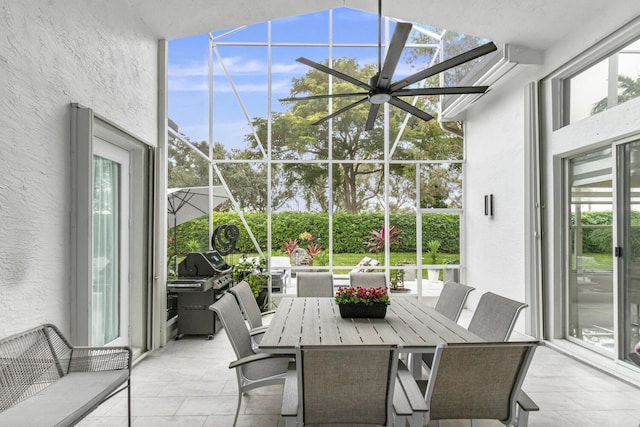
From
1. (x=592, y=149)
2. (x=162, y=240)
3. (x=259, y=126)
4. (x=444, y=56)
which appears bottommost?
(x=162, y=240)

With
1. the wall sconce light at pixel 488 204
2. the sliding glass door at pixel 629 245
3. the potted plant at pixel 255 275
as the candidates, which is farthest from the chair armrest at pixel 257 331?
the wall sconce light at pixel 488 204

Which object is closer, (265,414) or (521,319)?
(265,414)

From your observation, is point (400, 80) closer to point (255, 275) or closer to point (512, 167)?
point (512, 167)

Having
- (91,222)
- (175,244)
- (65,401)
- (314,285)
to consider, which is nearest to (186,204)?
(175,244)

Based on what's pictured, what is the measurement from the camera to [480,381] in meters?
2.11

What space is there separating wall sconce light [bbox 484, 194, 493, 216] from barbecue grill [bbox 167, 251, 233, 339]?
3.93 meters

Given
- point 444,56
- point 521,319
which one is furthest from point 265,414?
point 444,56

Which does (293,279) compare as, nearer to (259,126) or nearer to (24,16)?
(259,126)

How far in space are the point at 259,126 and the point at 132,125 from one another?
3.82 metres

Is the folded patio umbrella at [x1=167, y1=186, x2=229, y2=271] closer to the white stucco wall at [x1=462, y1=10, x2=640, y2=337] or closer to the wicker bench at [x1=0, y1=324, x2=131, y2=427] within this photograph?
the wicker bench at [x1=0, y1=324, x2=131, y2=427]

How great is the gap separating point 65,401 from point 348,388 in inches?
57.0

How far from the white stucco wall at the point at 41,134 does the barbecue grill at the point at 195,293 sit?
2193mm

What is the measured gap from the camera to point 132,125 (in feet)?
14.0

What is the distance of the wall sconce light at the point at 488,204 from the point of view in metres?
6.51
